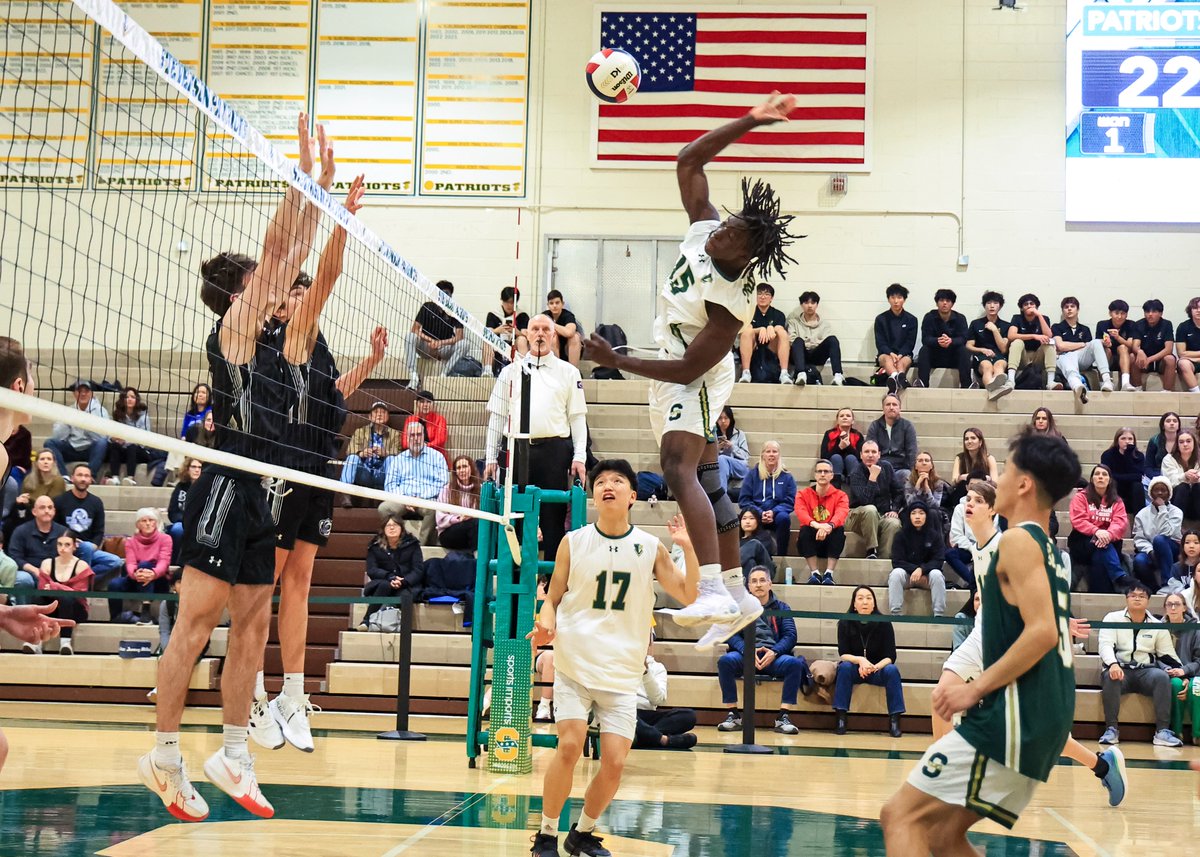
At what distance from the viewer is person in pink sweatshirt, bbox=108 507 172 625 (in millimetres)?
12664

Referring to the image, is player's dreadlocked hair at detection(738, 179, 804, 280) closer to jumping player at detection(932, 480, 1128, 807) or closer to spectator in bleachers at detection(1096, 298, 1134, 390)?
jumping player at detection(932, 480, 1128, 807)

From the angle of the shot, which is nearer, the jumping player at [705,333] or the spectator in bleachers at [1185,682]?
the jumping player at [705,333]

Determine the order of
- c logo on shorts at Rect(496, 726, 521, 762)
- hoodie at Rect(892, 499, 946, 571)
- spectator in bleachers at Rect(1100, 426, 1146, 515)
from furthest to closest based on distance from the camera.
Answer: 1. spectator in bleachers at Rect(1100, 426, 1146, 515)
2. hoodie at Rect(892, 499, 946, 571)
3. c logo on shorts at Rect(496, 726, 521, 762)

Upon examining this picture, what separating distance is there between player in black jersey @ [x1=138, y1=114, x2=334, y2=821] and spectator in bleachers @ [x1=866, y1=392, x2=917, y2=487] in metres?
10.3

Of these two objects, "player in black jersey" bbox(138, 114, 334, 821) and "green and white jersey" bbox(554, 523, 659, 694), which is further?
"green and white jersey" bbox(554, 523, 659, 694)

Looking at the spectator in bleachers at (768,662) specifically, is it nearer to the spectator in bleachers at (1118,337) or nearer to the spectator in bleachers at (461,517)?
the spectator in bleachers at (461,517)

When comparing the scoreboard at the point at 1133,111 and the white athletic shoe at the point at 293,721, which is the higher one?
the scoreboard at the point at 1133,111

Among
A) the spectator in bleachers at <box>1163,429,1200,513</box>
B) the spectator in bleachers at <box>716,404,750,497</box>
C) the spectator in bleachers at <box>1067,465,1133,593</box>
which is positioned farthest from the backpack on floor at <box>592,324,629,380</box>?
the spectator in bleachers at <box>1163,429,1200,513</box>

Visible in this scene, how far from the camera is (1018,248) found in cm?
1966

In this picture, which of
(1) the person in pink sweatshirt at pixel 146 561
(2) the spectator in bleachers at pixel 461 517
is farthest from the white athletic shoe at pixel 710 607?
(1) the person in pink sweatshirt at pixel 146 561

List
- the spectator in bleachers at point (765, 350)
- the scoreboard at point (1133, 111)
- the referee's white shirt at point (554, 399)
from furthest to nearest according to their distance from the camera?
the scoreboard at point (1133, 111) → the spectator in bleachers at point (765, 350) → the referee's white shirt at point (554, 399)

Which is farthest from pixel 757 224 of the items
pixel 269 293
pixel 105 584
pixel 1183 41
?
pixel 1183 41

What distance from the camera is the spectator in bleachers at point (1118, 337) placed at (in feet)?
57.5

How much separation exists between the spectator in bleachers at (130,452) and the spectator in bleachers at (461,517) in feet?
14.1
